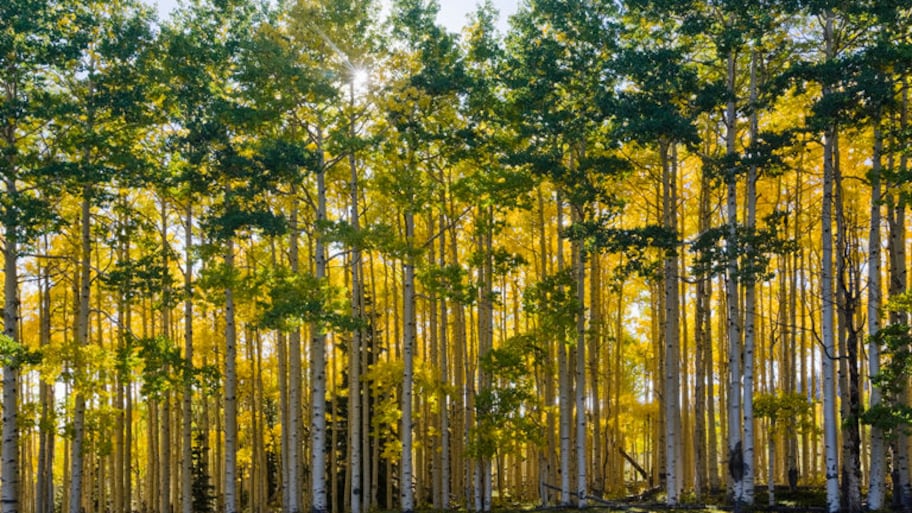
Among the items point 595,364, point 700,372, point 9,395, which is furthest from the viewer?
point 595,364

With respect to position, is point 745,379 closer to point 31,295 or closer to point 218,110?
point 218,110

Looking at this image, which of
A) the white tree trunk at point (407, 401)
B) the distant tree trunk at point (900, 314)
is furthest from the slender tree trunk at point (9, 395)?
the distant tree trunk at point (900, 314)

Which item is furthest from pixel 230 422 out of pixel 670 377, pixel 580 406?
pixel 670 377

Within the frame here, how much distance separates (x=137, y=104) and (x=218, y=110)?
1629 mm

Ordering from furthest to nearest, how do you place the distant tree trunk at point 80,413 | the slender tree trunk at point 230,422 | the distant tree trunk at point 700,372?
the distant tree trunk at point 700,372 < the slender tree trunk at point 230,422 < the distant tree trunk at point 80,413

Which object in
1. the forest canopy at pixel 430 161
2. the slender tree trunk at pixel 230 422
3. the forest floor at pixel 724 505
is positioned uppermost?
the forest canopy at pixel 430 161

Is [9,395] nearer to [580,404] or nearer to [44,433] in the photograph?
[44,433]

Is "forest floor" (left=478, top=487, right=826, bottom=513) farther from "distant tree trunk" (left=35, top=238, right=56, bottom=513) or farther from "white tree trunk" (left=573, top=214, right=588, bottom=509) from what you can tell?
"distant tree trunk" (left=35, top=238, right=56, bottom=513)

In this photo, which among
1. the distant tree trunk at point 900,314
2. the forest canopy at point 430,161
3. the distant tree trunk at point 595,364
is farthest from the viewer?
the distant tree trunk at point 595,364

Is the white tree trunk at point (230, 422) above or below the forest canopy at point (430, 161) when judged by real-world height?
below

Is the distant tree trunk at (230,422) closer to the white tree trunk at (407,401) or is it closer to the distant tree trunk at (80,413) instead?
the distant tree trunk at (80,413)

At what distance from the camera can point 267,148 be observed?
15.0m

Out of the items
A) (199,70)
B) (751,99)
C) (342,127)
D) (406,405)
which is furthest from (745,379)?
(199,70)

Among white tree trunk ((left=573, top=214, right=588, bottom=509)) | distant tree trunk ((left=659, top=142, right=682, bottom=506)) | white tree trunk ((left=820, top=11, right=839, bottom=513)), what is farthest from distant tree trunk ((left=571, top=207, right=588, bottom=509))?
white tree trunk ((left=820, top=11, right=839, bottom=513))
